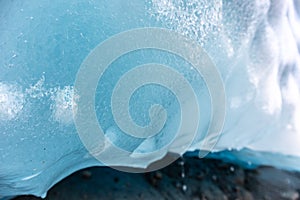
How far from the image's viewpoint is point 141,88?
2.91ft

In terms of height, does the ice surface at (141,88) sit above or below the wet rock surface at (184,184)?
above

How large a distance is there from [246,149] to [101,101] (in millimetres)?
451

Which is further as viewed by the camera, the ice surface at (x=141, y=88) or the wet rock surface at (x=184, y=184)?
the wet rock surface at (x=184, y=184)

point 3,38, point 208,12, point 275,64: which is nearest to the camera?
point 3,38

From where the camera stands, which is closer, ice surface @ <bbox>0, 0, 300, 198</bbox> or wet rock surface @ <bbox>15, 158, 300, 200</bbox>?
ice surface @ <bbox>0, 0, 300, 198</bbox>

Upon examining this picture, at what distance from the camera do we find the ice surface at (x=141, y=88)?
0.79m

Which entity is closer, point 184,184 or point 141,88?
point 141,88

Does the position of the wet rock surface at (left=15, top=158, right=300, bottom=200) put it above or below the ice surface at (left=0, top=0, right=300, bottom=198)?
below

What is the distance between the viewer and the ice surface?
0.79 metres

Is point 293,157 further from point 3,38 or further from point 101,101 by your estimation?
point 3,38

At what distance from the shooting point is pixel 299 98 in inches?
42.9

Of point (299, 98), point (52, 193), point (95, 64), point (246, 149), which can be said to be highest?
point (95, 64)

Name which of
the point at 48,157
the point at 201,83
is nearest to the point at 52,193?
the point at 48,157

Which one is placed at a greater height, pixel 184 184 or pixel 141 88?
pixel 141 88
